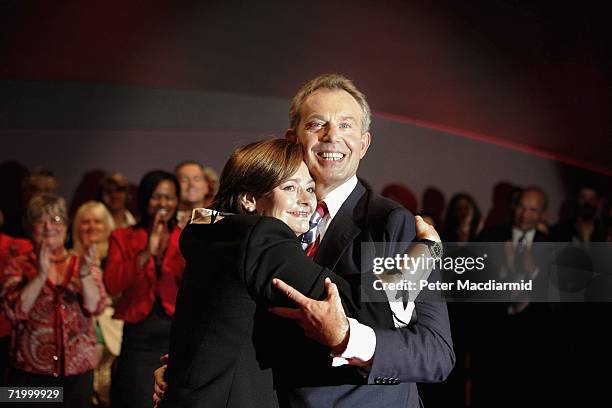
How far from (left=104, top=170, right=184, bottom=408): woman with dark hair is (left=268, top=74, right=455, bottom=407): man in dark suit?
1.68 meters

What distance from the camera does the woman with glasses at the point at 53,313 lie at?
3.46 m

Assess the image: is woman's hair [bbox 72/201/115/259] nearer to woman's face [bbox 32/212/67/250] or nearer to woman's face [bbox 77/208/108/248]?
woman's face [bbox 77/208/108/248]

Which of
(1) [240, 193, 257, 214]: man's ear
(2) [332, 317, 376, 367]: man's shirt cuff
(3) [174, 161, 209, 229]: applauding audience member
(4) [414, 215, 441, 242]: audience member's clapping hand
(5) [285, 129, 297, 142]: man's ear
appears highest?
(3) [174, 161, 209, 229]: applauding audience member

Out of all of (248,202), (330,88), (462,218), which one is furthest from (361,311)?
(462,218)

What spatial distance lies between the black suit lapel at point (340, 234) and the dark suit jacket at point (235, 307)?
0.16 metres

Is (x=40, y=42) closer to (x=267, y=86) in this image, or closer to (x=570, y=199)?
(x=267, y=86)

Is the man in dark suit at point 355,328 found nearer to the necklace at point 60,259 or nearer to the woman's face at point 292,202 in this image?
the woman's face at point 292,202

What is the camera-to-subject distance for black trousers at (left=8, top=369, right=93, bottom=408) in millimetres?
3457

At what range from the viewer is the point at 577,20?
11.4ft

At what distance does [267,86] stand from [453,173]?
1331mm

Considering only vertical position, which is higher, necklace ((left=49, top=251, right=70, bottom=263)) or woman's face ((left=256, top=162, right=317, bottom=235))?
necklace ((left=49, top=251, right=70, bottom=263))

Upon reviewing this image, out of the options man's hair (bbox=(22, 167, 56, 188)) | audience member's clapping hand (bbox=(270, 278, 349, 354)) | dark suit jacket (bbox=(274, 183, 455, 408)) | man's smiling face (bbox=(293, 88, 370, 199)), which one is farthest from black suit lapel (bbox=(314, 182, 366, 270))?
man's hair (bbox=(22, 167, 56, 188))

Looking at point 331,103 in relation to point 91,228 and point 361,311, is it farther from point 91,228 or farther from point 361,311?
point 91,228

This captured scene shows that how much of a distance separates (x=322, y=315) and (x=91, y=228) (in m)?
2.84
